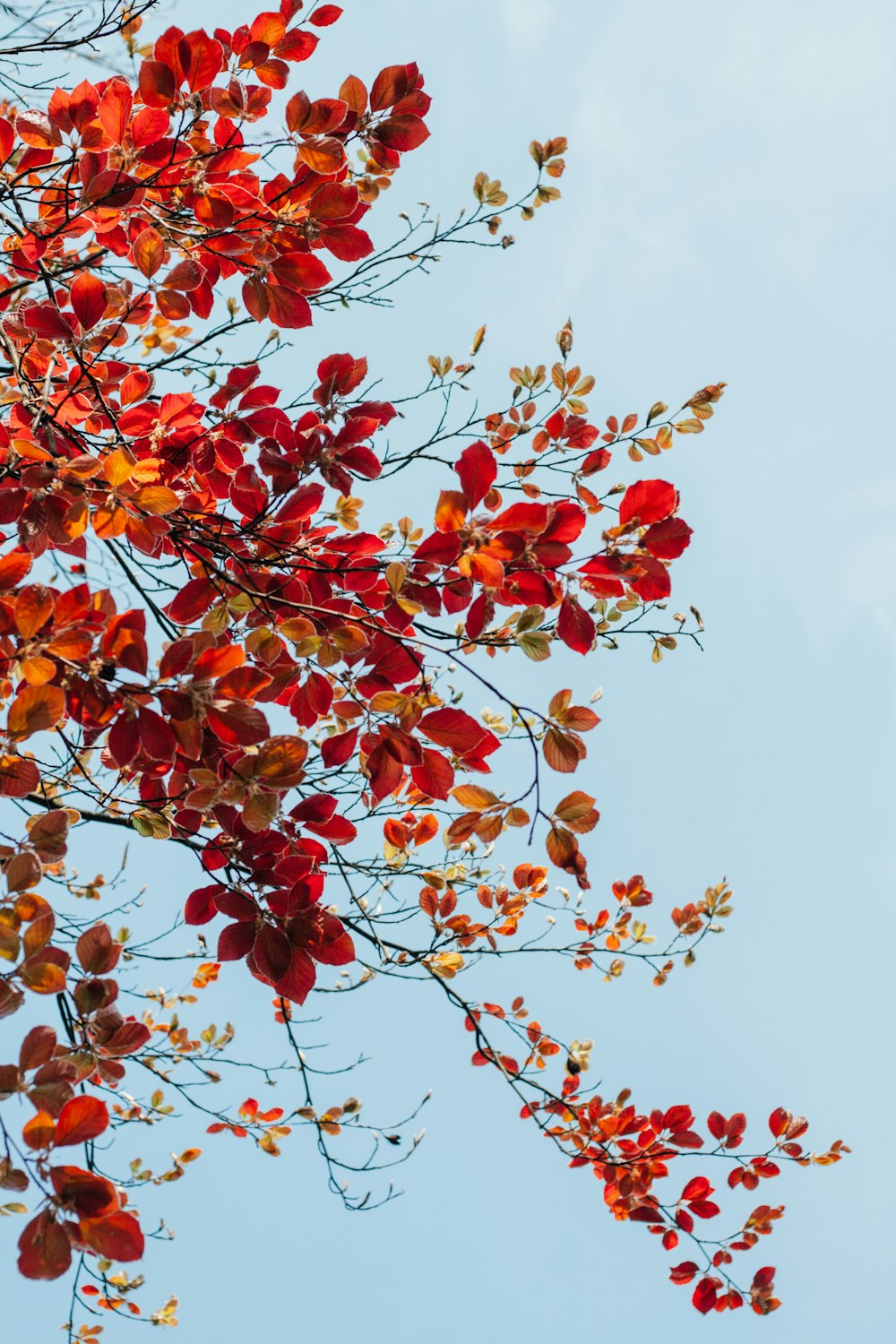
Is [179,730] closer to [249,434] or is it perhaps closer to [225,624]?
[225,624]

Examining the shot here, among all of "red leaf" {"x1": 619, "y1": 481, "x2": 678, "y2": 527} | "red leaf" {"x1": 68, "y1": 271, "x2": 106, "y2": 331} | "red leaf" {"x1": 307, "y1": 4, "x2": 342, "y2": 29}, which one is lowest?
"red leaf" {"x1": 619, "y1": 481, "x2": 678, "y2": 527}

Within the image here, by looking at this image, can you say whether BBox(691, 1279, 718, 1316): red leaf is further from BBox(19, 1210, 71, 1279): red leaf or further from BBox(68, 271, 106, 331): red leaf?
BBox(68, 271, 106, 331): red leaf

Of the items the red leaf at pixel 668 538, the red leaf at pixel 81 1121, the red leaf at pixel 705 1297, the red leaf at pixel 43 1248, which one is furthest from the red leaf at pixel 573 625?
the red leaf at pixel 705 1297

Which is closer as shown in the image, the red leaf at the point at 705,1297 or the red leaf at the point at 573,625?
the red leaf at the point at 573,625

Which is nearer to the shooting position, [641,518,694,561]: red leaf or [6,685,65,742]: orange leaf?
[6,685,65,742]: orange leaf

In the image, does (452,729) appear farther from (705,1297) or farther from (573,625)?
(705,1297)

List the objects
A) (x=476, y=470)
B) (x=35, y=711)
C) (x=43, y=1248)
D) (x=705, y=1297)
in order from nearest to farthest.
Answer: (x=43, y=1248) < (x=35, y=711) < (x=476, y=470) < (x=705, y=1297)

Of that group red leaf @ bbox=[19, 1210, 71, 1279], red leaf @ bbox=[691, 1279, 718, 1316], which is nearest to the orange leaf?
red leaf @ bbox=[19, 1210, 71, 1279]

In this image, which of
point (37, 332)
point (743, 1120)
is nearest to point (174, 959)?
point (743, 1120)

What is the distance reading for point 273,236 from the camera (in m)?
1.79

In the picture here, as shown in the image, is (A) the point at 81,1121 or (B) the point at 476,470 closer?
(A) the point at 81,1121

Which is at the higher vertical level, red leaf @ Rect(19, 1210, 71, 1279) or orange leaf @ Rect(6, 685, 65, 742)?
orange leaf @ Rect(6, 685, 65, 742)

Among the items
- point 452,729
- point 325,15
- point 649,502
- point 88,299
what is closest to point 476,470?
point 649,502

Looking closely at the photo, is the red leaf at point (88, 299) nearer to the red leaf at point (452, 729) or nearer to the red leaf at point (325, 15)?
the red leaf at point (325, 15)
